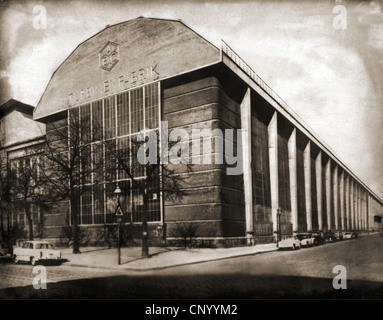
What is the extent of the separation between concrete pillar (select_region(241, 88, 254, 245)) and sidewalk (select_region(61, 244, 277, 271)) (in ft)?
6.22

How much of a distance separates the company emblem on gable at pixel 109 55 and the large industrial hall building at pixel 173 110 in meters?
0.04

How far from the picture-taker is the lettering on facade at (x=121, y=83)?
53.1ft

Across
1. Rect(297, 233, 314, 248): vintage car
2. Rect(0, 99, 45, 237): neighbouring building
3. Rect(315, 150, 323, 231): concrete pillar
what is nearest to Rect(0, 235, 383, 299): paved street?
Rect(0, 99, 45, 237): neighbouring building

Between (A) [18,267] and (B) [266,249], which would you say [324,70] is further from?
(A) [18,267]

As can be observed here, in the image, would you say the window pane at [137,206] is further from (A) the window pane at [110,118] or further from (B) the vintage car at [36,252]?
(B) the vintage car at [36,252]

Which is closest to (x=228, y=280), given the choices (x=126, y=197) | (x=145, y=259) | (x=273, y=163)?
(x=145, y=259)

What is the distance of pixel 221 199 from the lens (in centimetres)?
1641

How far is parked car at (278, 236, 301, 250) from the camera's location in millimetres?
16578

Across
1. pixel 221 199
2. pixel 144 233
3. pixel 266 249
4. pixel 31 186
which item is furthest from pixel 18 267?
pixel 266 249

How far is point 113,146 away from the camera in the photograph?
15961mm

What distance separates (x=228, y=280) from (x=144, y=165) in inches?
224

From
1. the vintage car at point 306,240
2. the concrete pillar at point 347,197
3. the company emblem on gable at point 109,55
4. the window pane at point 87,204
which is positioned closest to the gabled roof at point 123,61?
the company emblem on gable at point 109,55

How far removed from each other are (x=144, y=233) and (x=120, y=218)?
54.9 inches

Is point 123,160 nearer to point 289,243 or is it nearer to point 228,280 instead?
point 228,280
